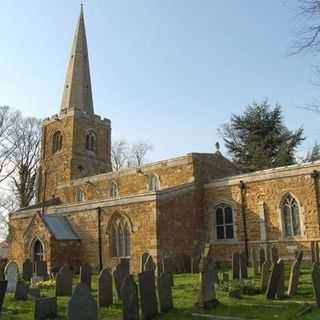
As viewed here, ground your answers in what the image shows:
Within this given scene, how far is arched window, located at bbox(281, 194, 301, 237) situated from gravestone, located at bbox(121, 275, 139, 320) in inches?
568

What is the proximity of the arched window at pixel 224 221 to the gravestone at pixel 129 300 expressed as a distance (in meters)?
15.3

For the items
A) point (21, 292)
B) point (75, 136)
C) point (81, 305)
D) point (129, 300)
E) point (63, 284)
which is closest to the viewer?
point (81, 305)

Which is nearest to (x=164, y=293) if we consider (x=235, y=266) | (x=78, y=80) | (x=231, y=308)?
(x=231, y=308)

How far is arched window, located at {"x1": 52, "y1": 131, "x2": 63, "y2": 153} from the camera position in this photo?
140 feet

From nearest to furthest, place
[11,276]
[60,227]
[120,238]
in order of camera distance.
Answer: [11,276] → [120,238] → [60,227]

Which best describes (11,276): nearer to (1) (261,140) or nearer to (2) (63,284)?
(2) (63,284)

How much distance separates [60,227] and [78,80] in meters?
22.8

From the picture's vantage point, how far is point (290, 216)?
21922 millimetres

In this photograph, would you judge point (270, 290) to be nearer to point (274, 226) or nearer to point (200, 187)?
point (274, 226)

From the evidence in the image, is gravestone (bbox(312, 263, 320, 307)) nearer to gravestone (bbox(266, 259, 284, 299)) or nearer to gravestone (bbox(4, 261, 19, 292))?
gravestone (bbox(266, 259, 284, 299))

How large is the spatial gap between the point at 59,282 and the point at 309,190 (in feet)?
43.9

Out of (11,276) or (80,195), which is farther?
(80,195)

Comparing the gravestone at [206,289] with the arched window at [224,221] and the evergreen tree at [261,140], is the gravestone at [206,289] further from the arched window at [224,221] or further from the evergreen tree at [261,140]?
the evergreen tree at [261,140]

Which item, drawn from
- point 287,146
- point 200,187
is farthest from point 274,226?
point 287,146
